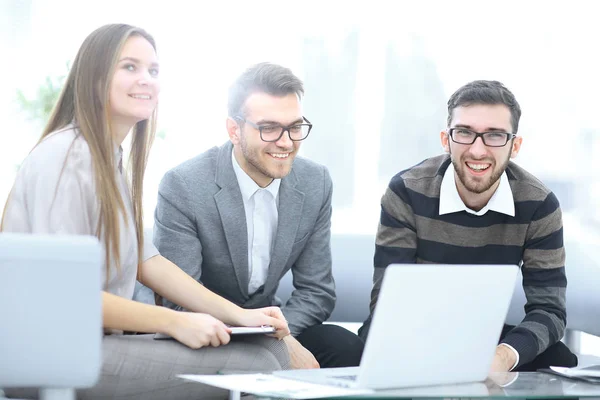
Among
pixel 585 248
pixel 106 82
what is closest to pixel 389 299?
pixel 106 82

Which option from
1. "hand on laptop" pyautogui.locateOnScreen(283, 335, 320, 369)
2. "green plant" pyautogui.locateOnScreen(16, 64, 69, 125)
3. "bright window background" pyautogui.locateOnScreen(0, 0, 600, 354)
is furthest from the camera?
"bright window background" pyautogui.locateOnScreen(0, 0, 600, 354)

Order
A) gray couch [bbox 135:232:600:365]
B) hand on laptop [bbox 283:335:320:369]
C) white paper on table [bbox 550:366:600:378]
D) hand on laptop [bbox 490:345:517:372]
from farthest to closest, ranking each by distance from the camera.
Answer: gray couch [bbox 135:232:600:365], hand on laptop [bbox 283:335:320:369], hand on laptop [bbox 490:345:517:372], white paper on table [bbox 550:366:600:378]

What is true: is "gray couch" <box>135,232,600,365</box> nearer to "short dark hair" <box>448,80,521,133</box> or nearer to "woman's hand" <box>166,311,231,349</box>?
"short dark hair" <box>448,80,521,133</box>

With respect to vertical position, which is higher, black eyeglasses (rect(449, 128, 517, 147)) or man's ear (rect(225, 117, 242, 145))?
black eyeglasses (rect(449, 128, 517, 147))

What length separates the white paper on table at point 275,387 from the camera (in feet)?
5.03

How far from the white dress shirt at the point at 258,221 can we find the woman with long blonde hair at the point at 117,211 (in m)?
0.51

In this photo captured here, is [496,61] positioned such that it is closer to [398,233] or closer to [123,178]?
[398,233]

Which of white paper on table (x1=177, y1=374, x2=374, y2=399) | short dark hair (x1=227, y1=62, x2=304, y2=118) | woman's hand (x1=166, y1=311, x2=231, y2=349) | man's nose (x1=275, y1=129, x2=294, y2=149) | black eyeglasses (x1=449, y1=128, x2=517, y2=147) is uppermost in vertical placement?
short dark hair (x1=227, y1=62, x2=304, y2=118)

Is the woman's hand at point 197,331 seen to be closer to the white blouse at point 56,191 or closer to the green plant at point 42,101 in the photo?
the white blouse at point 56,191

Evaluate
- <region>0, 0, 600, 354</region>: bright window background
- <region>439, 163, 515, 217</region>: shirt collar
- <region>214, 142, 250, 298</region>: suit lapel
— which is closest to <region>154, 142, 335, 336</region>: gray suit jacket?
<region>214, 142, 250, 298</region>: suit lapel

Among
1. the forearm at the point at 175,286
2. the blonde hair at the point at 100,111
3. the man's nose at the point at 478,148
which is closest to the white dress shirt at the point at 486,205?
the man's nose at the point at 478,148

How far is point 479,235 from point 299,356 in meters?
0.67

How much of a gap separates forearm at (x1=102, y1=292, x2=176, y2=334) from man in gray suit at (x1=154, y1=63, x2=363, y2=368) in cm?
60

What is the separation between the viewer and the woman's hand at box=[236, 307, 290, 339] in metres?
2.22
